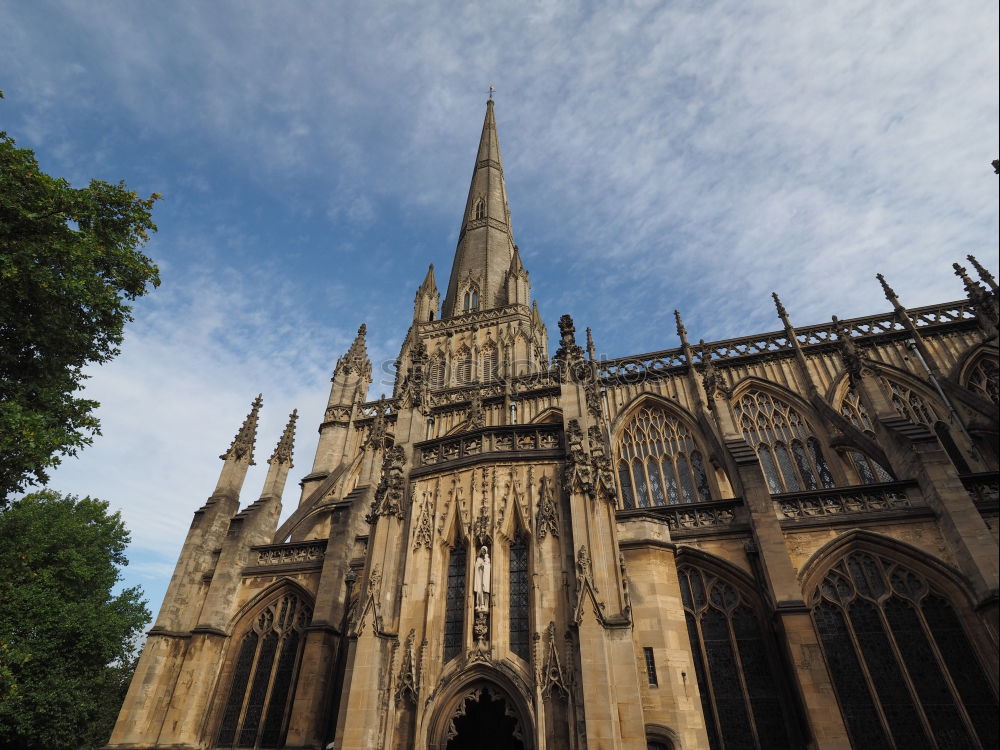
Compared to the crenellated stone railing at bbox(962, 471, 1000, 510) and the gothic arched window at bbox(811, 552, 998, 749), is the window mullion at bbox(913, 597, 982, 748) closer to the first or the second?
the gothic arched window at bbox(811, 552, 998, 749)

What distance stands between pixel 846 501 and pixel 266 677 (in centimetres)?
1504

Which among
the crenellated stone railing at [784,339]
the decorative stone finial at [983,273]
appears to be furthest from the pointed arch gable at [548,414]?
the decorative stone finial at [983,273]

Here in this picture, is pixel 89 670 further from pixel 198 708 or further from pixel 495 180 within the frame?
pixel 495 180

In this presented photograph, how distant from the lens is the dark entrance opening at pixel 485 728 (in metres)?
11.5

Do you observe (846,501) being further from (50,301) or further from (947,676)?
(50,301)

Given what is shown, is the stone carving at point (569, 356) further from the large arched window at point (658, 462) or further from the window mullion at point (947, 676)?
the window mullion at point (947, 676)

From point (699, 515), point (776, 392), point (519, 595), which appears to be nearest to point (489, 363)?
point (776, 392)

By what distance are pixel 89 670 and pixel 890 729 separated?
76.3 feet

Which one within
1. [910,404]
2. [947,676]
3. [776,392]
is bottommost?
[947,676]

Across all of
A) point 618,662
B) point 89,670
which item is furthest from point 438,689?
point 89,670

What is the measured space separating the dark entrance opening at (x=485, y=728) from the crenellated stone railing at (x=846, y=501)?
25.7 ft

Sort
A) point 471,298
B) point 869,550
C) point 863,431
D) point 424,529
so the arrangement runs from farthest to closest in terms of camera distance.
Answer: point 471,298 < point 863,431 < point 869,550 < point 424,529

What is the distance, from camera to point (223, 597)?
48.3ft

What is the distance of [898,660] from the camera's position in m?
10.6
